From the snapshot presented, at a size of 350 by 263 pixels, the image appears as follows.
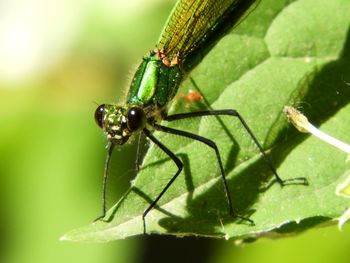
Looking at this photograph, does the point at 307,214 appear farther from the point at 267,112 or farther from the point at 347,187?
the point at 267,112

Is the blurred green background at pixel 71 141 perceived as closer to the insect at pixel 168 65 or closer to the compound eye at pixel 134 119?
the insect at pixel 168 65

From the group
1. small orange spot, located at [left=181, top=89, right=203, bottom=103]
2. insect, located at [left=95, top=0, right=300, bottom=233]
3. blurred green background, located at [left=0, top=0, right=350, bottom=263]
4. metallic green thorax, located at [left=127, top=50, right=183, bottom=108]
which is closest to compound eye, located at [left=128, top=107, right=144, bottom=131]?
insect, located at [left=95, top=0, right=300, bottom=233]

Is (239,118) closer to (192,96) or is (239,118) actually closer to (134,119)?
(192,96)

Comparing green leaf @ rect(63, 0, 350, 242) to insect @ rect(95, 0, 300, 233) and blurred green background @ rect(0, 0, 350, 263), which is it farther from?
blurred green background @ rect(0, 0, 350, 263)

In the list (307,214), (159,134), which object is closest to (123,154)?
(159,134)

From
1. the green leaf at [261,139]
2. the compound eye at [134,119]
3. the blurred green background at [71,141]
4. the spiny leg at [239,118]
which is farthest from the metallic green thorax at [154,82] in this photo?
the blurred green background at [71,141]

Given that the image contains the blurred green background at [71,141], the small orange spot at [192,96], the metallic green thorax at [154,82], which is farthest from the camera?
the blurred green background at [71,141]
